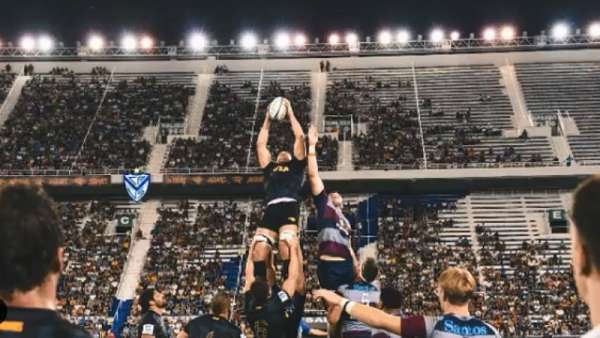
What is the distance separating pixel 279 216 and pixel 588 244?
20.3 ft

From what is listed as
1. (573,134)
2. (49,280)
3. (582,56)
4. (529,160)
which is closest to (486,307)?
(529,160)

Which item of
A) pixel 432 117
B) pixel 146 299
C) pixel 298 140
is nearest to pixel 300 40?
pixel 432 117

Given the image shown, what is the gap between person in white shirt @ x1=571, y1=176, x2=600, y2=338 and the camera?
2574 millimetres

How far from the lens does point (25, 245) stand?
2.55 m

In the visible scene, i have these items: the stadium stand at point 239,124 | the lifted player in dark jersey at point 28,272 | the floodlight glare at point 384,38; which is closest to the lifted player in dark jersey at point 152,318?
the lifted player in dark jersey at point 28,272

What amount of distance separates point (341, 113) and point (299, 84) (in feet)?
14.4

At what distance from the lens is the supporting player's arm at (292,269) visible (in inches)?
302

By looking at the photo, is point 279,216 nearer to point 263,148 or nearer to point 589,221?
point 263,148

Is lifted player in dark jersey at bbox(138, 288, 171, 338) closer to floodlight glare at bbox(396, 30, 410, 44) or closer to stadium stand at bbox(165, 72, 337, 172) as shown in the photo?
stadium stand at bbox(165, 72, 337, 172)

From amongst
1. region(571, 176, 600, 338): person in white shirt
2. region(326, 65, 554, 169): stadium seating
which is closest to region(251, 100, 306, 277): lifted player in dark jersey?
region(571, 176, 600, 338): person in white shirt

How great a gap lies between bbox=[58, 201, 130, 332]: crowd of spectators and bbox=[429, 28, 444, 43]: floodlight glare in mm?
22913

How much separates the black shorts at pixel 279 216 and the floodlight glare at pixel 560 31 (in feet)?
143

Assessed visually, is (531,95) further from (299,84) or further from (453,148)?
(299,84)

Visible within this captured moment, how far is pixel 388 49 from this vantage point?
48.3 metres
